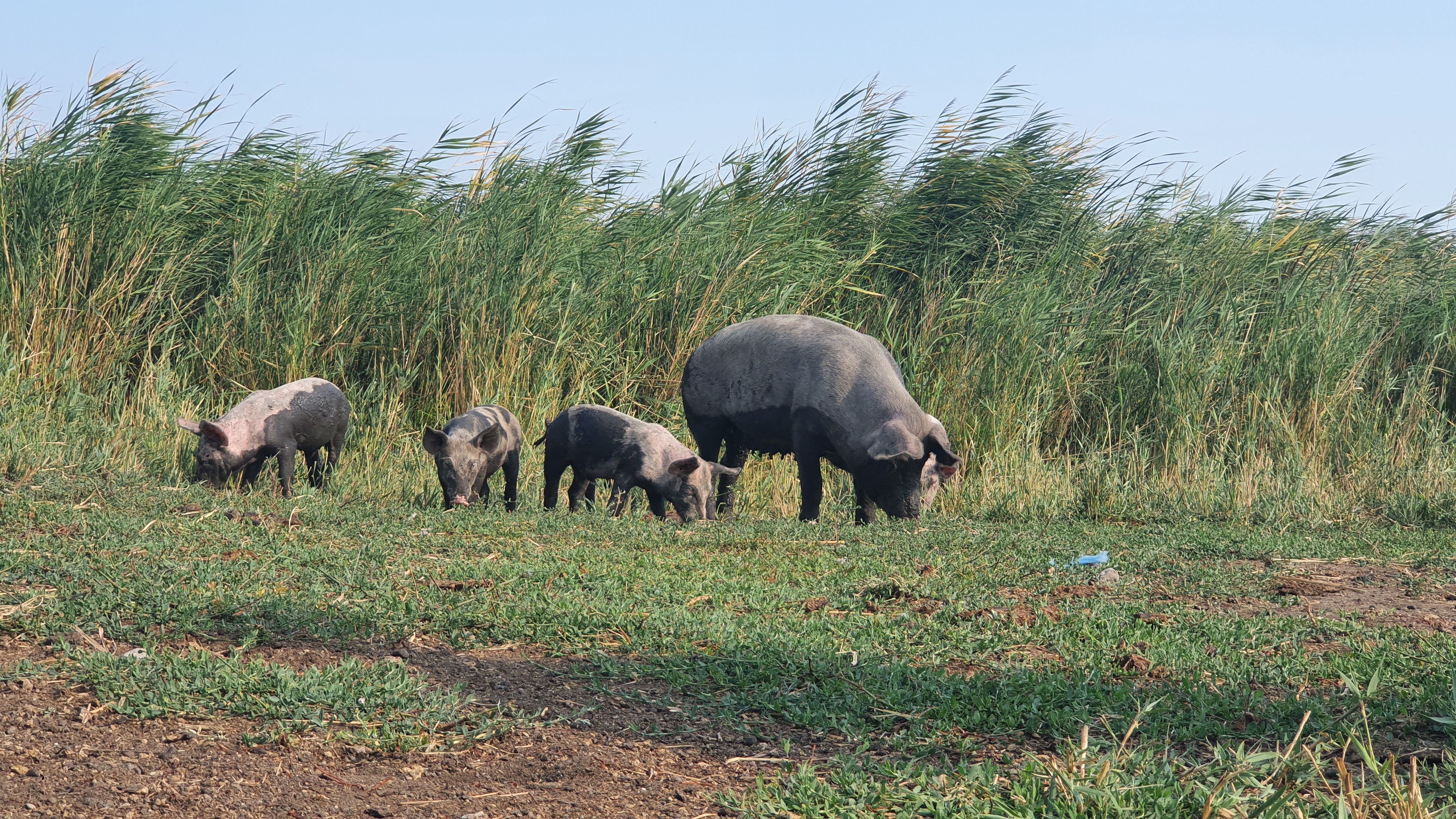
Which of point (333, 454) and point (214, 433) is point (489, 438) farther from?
point (214, 433)

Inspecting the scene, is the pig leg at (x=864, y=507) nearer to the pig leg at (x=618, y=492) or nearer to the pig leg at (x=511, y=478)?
the pig leg at (x=618, y=492)

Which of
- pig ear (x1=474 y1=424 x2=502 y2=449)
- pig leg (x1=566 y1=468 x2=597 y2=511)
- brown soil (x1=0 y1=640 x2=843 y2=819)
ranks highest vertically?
brown soil (x1=0 y1=640 x2=843 y2=819)

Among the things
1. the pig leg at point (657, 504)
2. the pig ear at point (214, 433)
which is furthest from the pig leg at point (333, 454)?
the pig leg at point (657, 504)

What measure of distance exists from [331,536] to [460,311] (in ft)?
14.3

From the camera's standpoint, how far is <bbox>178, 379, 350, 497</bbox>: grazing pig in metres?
8.45

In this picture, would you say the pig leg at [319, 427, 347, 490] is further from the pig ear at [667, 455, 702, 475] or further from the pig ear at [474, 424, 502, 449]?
the pig ear at [667, 455, 702, 475]

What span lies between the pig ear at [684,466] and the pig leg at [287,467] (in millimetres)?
2691

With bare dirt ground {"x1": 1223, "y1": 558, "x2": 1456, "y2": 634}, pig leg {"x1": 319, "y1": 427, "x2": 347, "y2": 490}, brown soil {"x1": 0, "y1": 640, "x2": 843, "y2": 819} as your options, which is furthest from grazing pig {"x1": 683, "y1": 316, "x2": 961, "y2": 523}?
brown soil {"x1": 0, "y1": 640, "x2": 843, "y2": 819}

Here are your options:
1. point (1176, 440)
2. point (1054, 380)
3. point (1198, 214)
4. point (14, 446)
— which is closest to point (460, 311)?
point (14, 446)

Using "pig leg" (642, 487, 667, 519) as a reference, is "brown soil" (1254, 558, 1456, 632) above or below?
above

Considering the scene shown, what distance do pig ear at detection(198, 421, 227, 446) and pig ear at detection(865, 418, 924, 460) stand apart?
4.45 m

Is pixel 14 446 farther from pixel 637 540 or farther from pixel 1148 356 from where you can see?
pixel 1148 356

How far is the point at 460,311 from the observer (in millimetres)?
10648

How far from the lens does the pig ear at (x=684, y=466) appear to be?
8680mm
